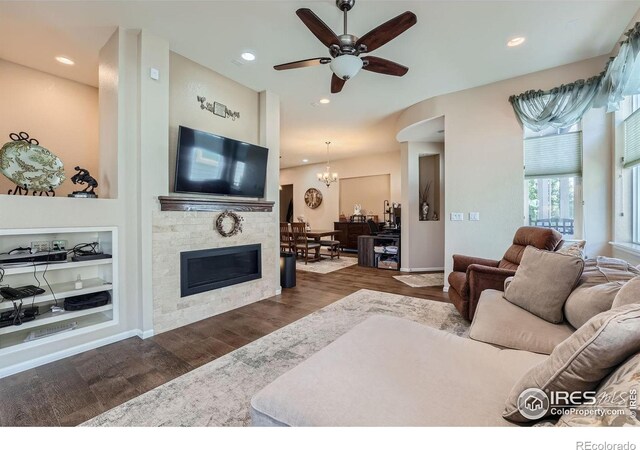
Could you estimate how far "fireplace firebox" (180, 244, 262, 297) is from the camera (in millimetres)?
2941

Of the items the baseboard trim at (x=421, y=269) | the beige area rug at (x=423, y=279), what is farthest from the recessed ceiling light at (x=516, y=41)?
the baseboard trim at (x=421, y=269)

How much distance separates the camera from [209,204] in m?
3.12

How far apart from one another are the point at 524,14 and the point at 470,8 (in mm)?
525

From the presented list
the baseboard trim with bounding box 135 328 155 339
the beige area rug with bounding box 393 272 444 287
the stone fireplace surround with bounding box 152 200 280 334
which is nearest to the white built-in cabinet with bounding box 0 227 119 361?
the baseboard trim with bounding box 135 328 155 339

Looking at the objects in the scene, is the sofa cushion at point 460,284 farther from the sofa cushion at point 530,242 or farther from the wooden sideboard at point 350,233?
the wooden sideboard at point 350,233

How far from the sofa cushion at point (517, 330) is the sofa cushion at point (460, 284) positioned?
2.68 ft

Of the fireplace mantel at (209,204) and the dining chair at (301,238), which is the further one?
the dining chair at (301,238)

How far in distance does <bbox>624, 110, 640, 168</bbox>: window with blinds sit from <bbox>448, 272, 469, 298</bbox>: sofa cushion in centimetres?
194

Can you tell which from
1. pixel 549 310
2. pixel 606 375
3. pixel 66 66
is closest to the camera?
pixel 606 375

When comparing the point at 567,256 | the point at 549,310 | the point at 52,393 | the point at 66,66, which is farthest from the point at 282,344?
the point at 66,66

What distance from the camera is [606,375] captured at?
765 millimetres

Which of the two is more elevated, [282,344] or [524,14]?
[524,14]

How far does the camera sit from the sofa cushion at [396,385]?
0.90 meters

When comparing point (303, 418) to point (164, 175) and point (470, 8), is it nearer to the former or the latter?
point (164, 175)
